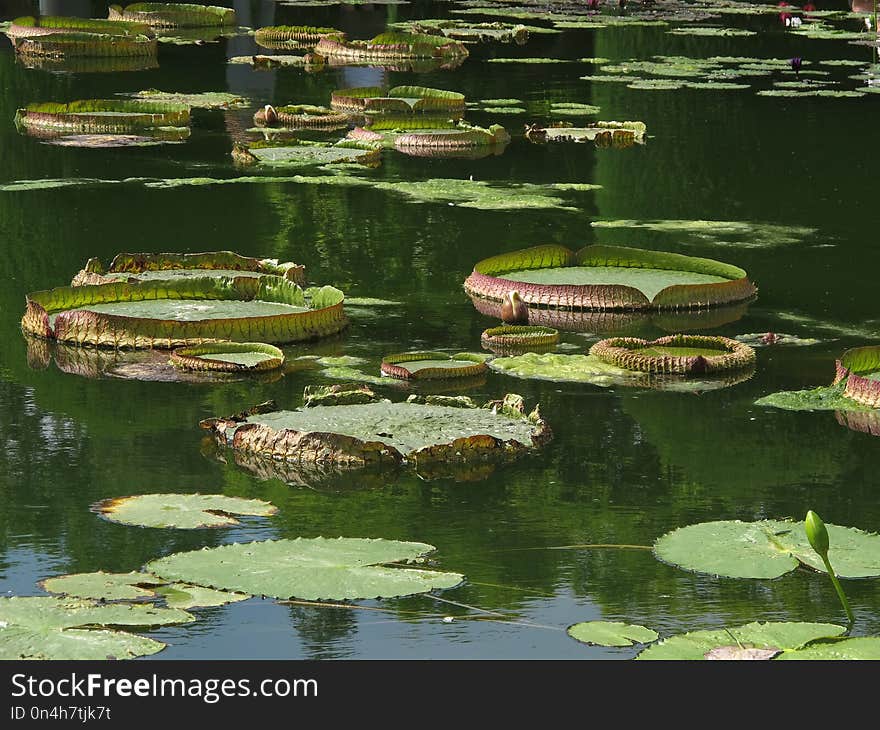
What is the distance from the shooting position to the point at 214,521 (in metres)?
5.06

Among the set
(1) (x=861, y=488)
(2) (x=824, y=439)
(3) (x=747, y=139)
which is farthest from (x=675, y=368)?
(3) (x=747, y=139)

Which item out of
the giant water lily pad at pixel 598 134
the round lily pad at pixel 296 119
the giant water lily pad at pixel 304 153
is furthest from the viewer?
the round lily pad at pixel 296 119

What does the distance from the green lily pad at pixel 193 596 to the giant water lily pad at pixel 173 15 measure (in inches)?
731

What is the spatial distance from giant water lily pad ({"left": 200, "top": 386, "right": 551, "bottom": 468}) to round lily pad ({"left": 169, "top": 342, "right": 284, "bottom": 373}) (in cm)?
62

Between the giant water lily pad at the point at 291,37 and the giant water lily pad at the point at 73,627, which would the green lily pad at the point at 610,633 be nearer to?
the giant water lily pad at the point at 73,627

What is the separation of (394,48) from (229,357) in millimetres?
12826

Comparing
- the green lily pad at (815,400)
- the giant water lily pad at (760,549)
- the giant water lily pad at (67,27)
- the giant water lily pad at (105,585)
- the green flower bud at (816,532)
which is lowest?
the green lily pad at (815,400)

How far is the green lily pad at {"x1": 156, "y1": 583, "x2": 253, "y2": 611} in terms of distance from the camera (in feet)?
14.3

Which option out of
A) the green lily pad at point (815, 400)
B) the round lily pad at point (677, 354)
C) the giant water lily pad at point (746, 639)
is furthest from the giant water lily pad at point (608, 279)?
the giant water lily pad at point (746, 639)

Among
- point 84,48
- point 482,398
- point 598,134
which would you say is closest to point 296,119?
point 598,134

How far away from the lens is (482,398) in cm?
648

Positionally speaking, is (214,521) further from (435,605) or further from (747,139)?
(747,139)

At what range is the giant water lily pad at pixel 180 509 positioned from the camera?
16.6 feet

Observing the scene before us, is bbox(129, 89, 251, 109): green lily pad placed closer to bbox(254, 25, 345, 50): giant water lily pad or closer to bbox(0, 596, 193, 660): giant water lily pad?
bbox(254, 25, 345, 50): giant water lily pad
